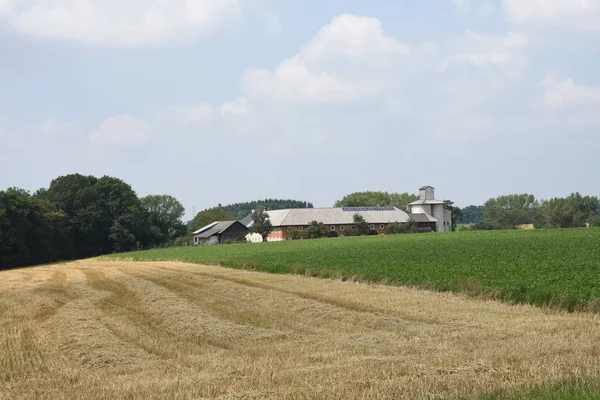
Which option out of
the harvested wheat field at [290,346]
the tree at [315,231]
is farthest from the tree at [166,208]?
the harvested wheat field at [290,346]

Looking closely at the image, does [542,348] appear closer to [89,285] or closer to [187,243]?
[89,285]

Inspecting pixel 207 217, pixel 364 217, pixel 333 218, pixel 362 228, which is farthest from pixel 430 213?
pixel 207 217

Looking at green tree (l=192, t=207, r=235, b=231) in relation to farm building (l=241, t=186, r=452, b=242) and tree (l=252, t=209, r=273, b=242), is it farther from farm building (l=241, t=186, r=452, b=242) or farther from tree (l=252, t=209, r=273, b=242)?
tree (l=252, t=209, r=273, b=242)

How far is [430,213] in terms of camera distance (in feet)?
522

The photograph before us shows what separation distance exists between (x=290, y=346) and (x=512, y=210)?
190974 millimetres

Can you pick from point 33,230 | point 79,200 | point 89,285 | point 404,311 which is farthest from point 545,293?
point 79,200

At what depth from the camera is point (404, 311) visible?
19156 millimetres

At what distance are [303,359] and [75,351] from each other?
5192mm

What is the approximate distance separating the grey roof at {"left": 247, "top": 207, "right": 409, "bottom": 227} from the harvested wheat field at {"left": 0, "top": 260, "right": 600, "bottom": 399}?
410 ft

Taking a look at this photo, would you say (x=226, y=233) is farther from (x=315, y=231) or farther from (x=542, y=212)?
(x=542, y=212)

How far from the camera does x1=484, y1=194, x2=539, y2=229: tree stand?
192 meters

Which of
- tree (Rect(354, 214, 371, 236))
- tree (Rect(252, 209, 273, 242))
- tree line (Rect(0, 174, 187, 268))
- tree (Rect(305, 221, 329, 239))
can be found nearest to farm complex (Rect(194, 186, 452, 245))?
tree (Rect(354, 214, 371, 236))

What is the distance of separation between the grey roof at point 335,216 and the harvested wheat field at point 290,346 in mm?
124860

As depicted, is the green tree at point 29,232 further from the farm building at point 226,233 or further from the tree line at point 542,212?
the tree line at point 542,212
